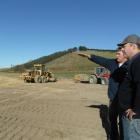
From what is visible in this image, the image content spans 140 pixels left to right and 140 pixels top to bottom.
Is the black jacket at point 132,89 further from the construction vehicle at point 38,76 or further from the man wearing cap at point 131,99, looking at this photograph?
the construction vehicle at point 38,76

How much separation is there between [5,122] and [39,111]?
2.99 meters

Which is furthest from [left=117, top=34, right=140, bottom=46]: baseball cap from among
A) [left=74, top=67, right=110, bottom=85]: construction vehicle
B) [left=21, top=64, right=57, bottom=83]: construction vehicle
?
[left=21, top=64, right=57, bottom=83]: construction vehicle

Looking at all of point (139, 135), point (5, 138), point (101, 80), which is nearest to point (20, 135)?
point (5, 138)

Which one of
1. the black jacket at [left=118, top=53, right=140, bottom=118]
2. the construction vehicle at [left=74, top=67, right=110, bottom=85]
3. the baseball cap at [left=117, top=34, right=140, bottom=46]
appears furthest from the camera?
the construction vehicle at [left=74, top=67, right=110, bottom=85]

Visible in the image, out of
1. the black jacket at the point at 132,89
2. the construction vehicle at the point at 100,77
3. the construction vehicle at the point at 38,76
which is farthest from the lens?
the construction vehicle at the point at 38,76

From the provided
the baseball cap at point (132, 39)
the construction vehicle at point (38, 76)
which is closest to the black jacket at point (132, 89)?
the baseball cap at point (132, 39)

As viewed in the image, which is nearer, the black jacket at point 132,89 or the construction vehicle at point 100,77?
the black jacket at point 132,89

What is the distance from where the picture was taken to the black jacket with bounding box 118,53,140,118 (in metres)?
4.34

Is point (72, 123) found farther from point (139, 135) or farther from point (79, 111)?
point (139, 135)

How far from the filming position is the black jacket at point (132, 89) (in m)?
4.34

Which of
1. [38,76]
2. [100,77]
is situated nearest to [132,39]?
[100,77]

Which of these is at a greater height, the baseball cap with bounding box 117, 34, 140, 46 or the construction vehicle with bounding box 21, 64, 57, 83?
the baseball cap with bounding box 117, 34, 140, 46

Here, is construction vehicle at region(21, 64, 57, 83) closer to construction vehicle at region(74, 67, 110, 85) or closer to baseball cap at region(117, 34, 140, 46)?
construction vehicle at region(74, 67, 110, 85)

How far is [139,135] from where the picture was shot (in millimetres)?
4344
